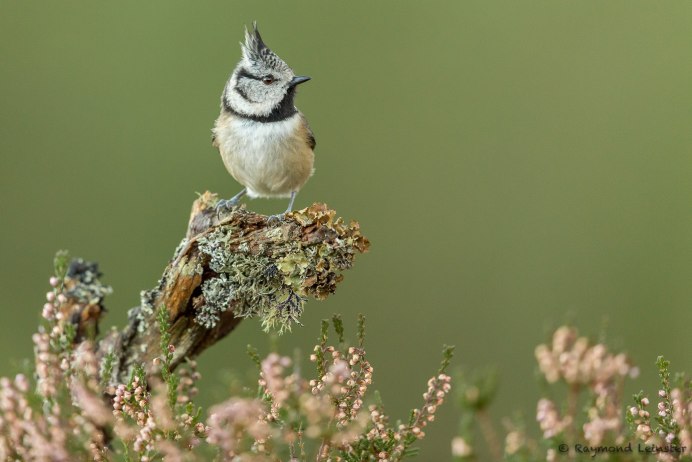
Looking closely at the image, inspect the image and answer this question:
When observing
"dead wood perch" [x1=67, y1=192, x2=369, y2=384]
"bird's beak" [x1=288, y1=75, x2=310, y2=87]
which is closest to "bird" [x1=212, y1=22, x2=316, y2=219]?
"bird's beak" [x1=288, y1=75, x2=310, y2=87]

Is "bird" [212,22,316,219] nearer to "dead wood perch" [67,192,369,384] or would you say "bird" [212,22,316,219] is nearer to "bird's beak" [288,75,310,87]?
"bird's beak" [288,75,310,87]

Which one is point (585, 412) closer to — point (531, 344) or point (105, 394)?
point (105, 394)

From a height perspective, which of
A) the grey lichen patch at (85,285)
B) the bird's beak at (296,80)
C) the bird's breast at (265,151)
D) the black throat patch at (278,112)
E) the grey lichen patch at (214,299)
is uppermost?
the bird's beak at (296,80)

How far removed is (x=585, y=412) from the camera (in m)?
1.39

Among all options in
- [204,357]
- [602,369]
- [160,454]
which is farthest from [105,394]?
[204,357]

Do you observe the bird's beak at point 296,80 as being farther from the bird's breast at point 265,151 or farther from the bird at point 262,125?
the bird's breast at point 265,151

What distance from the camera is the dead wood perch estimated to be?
224 cm

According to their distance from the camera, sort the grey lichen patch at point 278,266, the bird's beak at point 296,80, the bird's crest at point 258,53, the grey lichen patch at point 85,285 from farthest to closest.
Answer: the bird's beak at point 296,80 < the bird's crest at point 258,53 < the grey lichen patch at point 85,285 < the grey lichen patch at point 278,266

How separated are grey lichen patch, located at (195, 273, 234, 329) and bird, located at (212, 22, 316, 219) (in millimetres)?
1170

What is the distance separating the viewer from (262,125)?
3496mm

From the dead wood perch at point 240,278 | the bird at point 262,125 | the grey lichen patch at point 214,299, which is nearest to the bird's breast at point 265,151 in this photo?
the bird at point 262,125

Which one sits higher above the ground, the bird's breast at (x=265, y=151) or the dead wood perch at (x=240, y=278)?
the bird's breast at (x=265, y=151)

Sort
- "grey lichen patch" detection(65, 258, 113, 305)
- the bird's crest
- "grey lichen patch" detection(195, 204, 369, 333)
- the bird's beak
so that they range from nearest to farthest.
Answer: "grey lichen patch" detection(195, 204, 369, 333)
"grey lichen patch" detection(65, 258, 113, 305)
the bird's crest
the bird's beak

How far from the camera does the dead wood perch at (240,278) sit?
224 cm
